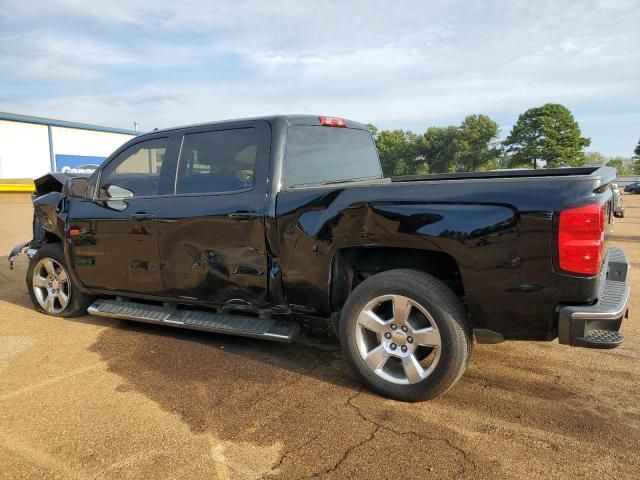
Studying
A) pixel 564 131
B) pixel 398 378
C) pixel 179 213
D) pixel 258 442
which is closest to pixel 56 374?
pixel 179 213

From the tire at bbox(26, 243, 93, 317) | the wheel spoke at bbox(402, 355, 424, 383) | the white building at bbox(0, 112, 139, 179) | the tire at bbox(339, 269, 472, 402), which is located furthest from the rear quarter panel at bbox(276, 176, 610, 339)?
the white building at bbox(0, 112, 139, 179)

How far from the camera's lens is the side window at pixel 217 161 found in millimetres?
3801

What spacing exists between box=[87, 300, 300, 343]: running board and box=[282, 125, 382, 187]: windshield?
Result: 3.59ft

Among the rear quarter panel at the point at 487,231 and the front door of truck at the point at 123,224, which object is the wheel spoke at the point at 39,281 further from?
the rear quarter panel at the point at 487,231

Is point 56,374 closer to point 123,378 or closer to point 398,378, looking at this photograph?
point 123,378

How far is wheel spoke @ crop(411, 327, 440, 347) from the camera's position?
2961mm

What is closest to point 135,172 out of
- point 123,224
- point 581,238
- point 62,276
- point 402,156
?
point 123,224

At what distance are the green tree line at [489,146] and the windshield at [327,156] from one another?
53064 millimetres

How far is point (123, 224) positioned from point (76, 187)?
28.7 inches

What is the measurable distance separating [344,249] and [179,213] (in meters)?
1.46

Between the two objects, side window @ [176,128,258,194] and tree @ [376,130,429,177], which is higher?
tree @ [376,130,429,177]

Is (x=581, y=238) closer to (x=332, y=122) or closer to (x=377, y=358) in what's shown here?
(x=377, y=358)

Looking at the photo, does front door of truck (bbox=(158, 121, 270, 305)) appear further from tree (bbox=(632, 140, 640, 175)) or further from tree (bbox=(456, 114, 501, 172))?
tree (bbox=(632, 140, 640, 175))

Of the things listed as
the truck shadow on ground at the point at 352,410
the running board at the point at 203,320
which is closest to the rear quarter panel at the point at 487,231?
the truck shadow on ground at the point at 352,410
